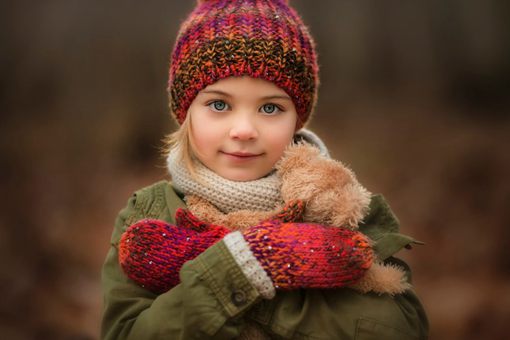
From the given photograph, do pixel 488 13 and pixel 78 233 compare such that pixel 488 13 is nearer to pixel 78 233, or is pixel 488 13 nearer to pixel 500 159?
pixel 500 159

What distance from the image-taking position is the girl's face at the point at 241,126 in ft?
4.03

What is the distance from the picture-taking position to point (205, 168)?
1291 mm

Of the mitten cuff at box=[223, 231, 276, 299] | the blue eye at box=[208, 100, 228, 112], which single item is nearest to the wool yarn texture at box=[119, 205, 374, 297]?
the mitten cuff at box=[223, 231, 276, 299]

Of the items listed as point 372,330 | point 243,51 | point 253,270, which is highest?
point 243,51

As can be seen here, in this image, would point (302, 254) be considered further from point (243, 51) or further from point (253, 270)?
point (243, 51)

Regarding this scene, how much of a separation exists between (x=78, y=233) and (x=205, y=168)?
4.31ft

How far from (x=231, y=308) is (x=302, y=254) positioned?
0.54ft

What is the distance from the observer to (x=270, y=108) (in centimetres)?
128

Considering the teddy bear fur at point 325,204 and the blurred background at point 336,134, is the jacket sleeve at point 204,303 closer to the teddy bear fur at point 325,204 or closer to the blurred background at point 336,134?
the teddy bear fur at point 325,204

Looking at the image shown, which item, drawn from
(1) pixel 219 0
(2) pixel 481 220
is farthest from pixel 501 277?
(1) pixel 219 0

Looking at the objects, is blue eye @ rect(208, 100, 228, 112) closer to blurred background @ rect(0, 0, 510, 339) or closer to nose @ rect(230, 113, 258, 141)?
nose @ rect(230, 113, 258, 141)

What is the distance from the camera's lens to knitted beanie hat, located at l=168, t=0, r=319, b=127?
123cm

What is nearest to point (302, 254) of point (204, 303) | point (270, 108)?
point (204, 303)

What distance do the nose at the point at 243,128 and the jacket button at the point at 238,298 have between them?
32 cm
